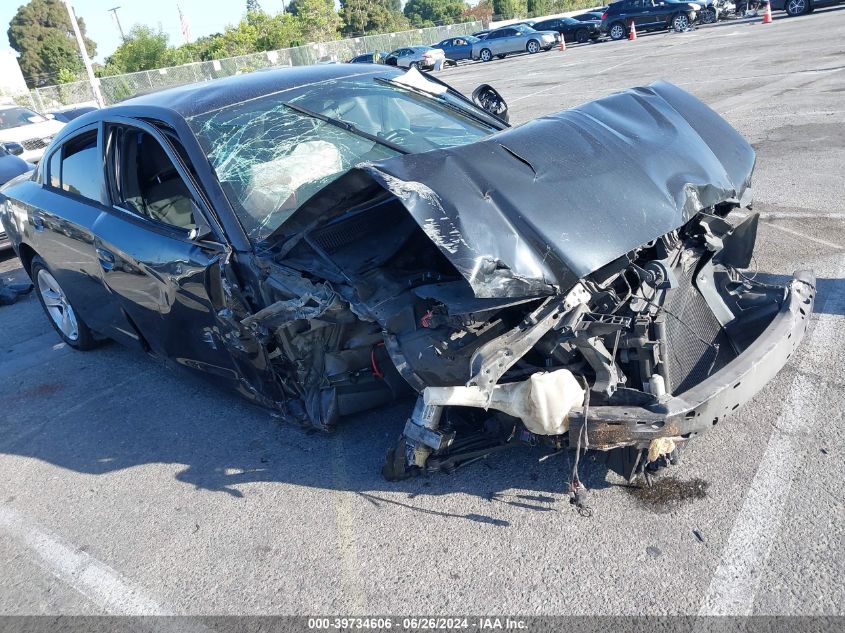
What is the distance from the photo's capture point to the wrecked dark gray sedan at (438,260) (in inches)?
111

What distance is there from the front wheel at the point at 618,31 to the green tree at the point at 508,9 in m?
42.3

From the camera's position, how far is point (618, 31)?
102ft

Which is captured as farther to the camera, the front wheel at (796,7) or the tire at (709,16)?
the tire at (709,16)

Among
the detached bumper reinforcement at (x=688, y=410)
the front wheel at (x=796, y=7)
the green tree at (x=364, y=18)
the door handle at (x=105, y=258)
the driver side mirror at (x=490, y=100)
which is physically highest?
the green tree at (x=364, y=18)

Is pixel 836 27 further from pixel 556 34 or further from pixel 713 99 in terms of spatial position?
pixel 556 34

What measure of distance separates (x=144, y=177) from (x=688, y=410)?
3.38 m

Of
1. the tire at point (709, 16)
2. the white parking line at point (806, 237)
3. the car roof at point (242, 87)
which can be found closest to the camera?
the car roof at point (242, 87)

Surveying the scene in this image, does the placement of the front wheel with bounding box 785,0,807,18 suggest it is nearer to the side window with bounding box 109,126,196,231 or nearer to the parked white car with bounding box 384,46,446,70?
the parked white car with bounding box 384,46,446,70

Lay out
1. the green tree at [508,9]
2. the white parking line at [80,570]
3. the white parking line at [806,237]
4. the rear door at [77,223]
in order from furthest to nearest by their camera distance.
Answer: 1. the green tree at [508,9]
2. the white parking line at [806,237]
3. the rear door at [77,223]
4. the white parking line at [80,570]

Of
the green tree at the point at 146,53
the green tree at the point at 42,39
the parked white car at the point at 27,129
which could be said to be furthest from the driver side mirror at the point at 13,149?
the green tree at the point at 42,39

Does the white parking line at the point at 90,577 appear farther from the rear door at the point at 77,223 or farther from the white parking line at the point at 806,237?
the white parking line at the point at 806,237

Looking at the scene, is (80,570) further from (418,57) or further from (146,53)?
(146,53)

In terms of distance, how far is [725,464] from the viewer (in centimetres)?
312

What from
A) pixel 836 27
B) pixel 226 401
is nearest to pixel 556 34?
pixel 836 27
